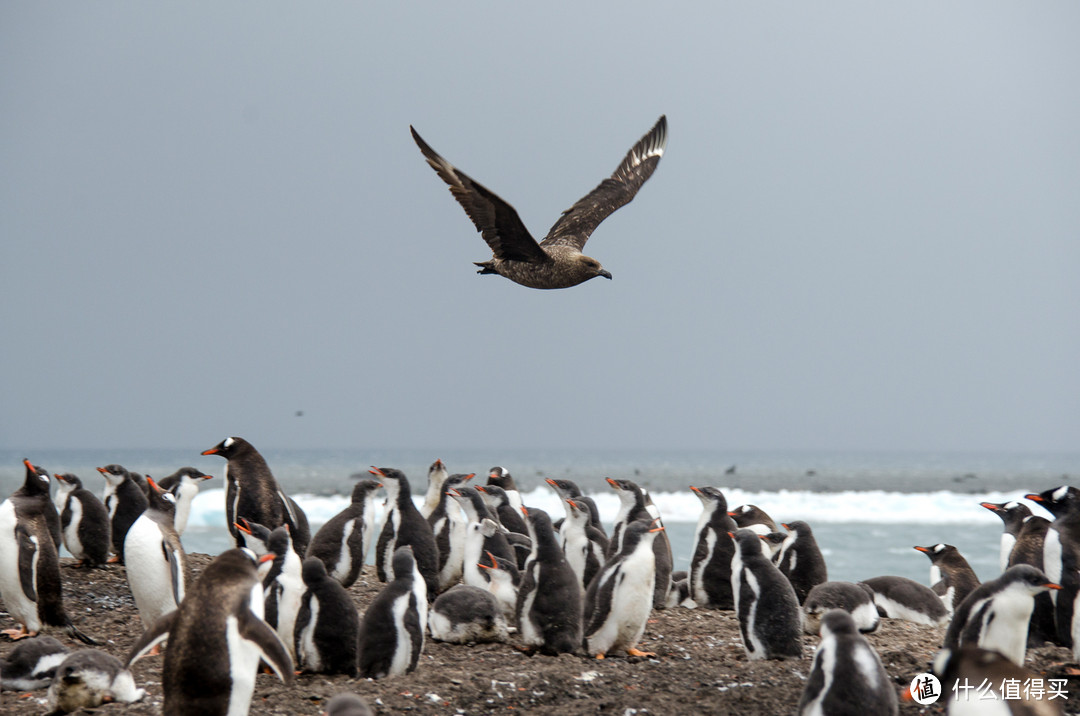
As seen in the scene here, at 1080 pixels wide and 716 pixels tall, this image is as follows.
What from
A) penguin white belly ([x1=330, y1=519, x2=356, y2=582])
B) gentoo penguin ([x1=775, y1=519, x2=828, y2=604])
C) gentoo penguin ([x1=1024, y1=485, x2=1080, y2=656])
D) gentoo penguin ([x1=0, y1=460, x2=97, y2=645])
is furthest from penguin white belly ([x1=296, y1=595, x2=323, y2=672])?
gentoo penguin ([x1=1024, y1=485, x2=1080, y2=656])

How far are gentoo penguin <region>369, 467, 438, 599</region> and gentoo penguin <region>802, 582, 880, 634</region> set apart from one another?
312 centimetres

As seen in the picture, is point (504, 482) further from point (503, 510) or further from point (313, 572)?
point (313, 572)

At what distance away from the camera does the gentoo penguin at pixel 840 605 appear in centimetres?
695

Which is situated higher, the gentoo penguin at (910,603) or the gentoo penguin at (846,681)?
the gentoo penguin at (846,681)

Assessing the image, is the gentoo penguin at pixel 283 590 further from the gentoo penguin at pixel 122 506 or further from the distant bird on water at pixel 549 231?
the gentoo penguin at pixel 122 506

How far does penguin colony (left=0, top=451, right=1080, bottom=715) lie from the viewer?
12.7ft

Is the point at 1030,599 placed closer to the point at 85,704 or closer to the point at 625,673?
the point at 625,673

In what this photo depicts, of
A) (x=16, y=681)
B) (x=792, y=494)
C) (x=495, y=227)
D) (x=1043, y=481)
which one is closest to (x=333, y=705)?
(x=16, y=681)

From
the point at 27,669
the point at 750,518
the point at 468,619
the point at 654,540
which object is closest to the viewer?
the point at 27,669

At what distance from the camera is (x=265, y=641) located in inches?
151

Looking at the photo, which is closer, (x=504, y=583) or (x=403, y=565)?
(x=403, y=565)

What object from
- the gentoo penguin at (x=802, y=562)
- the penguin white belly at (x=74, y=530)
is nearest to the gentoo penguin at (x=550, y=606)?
the gentoo penguin at (x=802, y=562)

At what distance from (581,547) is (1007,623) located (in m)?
3.65

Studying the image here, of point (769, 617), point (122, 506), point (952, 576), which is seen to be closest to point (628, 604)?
point (769, 617)
